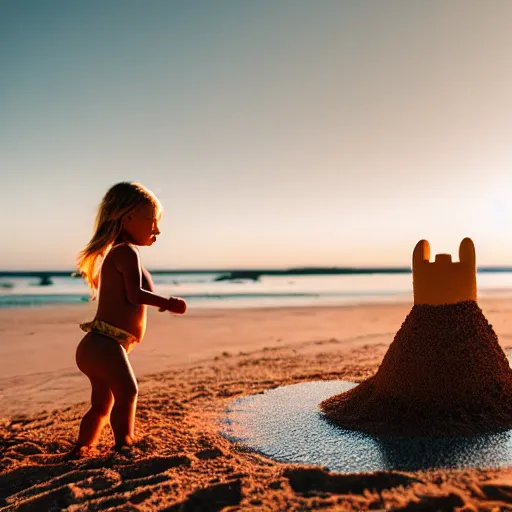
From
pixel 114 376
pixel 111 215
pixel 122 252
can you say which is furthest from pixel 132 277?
pixel 114 376

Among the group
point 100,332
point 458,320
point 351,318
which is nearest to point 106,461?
point 100,332

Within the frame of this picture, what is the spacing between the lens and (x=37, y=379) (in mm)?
5914

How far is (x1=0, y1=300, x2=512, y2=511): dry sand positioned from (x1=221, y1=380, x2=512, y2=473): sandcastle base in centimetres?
14

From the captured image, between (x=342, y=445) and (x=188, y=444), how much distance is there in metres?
1.02

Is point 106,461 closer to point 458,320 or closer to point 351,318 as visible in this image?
point 458,320

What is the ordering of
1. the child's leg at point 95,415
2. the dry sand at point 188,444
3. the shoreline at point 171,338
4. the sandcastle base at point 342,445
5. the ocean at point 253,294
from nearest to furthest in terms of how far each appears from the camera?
the dry sand at point 188,444, the sandcastle base at point 342,445, the child's leg at point 95,415, the shoreline at point 171,338, the ocean at point 253,294

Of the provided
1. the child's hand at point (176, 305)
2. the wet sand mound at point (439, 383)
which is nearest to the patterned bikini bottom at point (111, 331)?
the child's hand at point (176, 305)

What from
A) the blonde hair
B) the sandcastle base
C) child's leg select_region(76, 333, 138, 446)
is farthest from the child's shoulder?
the sandcastle base

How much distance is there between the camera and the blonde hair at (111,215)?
3482mm

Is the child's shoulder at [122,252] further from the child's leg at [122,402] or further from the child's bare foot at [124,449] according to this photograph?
the child's bare foot at [124,449]

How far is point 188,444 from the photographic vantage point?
132 inches

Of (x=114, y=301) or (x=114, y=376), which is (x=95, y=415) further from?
(x=114, y=301)

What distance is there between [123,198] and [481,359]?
2.76 metres

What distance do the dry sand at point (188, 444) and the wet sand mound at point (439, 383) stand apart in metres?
0.72
